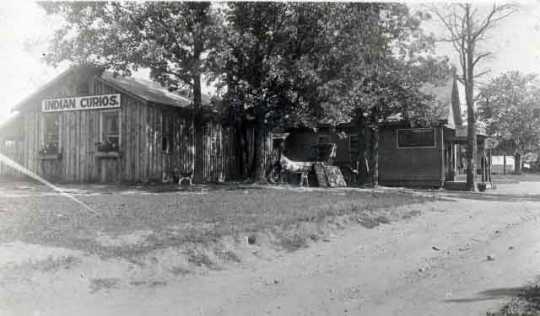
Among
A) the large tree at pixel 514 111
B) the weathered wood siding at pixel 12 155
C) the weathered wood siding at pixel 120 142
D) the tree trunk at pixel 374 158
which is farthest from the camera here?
the large tree at pixel 514 111

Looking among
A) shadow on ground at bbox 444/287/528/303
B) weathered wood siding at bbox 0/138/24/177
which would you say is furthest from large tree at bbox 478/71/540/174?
shadow on ground at bbox 444/287/528/303

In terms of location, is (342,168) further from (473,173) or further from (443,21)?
(443,21)

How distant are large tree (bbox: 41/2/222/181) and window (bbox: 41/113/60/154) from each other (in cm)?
616

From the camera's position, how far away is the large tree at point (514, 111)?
56.1 m

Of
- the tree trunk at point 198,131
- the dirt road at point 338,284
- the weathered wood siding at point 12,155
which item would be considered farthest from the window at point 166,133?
the dirt road at point 338,284

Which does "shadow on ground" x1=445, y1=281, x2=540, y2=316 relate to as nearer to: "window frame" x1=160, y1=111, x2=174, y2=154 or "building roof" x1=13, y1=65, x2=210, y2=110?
"building roof" x1=13, y1=65, x2=210, y2=110

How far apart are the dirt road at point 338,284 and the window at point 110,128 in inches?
556

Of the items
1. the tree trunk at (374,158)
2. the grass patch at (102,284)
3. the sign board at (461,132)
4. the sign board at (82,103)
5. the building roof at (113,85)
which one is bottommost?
the grass patch at (102,284)

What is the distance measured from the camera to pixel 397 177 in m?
28.3

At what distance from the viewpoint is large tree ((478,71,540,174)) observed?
56.1 metres

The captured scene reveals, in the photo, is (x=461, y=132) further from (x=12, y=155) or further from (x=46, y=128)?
(x=12, y=155)

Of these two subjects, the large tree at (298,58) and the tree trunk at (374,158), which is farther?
the tree trunk at (374,158)

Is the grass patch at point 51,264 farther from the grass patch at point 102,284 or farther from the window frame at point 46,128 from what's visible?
the window frame at point 46,128

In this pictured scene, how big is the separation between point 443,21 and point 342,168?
368 inches
